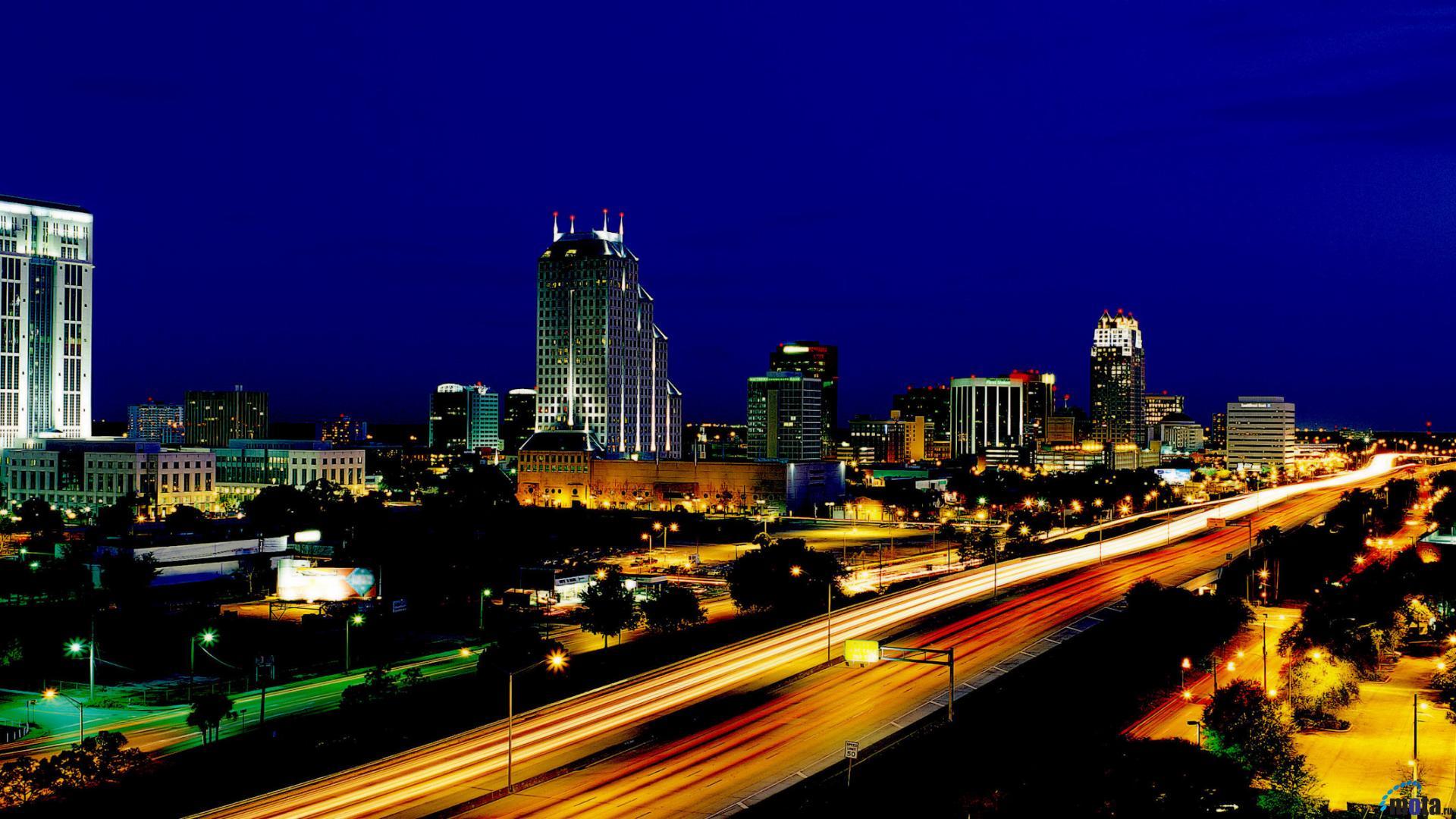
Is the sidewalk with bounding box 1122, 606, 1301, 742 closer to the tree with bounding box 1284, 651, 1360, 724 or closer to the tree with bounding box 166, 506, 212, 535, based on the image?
the tree with bounding box 1284, 651, 1360, 724

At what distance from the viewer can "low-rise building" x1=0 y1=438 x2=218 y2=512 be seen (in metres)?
171

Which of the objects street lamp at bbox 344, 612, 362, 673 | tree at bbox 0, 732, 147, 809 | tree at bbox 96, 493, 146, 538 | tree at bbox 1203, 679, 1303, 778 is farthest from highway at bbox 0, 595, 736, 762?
tree at bbox 96, 493, 146, 538

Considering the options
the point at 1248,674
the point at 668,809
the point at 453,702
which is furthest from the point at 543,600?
the point at 668,809

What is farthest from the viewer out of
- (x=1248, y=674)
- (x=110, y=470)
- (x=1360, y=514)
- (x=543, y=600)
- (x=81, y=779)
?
(x=110, y=470)

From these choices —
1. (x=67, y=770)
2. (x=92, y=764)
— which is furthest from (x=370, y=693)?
(x=67, y=770)

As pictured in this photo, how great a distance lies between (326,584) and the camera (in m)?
91.1

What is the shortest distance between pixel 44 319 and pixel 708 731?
172 metres

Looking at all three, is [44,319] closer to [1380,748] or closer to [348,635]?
[348,635]

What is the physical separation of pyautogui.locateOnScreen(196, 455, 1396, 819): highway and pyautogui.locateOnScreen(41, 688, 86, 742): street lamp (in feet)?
55.0

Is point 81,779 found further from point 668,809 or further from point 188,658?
point 188,658

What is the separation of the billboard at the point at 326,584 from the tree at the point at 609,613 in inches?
773

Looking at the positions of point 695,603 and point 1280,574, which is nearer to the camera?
point 695,603

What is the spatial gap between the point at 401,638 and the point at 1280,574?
60.6 metres

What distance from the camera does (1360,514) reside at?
13425 cm
